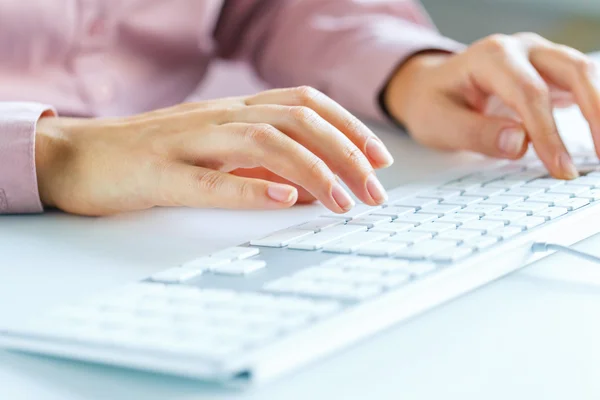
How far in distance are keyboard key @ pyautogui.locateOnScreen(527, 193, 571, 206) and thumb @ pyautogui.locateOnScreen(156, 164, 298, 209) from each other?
0.16m

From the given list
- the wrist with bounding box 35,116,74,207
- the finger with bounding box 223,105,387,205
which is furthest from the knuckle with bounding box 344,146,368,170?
the wrist with bounding box 35,116,74,207

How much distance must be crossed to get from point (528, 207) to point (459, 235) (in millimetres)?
89

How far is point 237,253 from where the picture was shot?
0.47m

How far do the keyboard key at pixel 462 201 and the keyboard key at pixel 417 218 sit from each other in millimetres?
38

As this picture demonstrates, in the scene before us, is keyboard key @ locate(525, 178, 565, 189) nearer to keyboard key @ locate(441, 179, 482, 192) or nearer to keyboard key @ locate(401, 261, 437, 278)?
keyboard key @ locate(441, 179, 482, 192)

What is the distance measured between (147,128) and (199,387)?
297 mm

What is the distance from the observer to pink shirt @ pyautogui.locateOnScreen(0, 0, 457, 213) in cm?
84

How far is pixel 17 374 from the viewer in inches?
14.7

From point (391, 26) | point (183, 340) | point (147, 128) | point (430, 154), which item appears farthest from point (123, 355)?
point (391, 26)

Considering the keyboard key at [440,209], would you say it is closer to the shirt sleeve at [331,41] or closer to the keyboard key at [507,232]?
the keyboard key at [507,232]

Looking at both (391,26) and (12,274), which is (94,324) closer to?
(12,274)

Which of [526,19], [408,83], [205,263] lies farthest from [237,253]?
[526,19]

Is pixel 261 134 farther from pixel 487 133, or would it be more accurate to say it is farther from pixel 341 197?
pixel 487 133

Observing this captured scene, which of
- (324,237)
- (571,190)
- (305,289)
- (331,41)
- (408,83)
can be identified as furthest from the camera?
(331,41)
